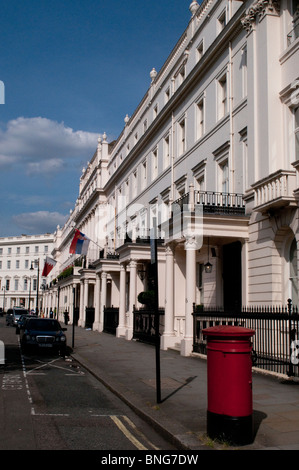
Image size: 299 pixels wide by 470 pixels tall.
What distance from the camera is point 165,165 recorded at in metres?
28.1

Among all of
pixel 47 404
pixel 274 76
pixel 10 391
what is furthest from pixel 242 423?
pixel 274 76

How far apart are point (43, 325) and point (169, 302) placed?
16.9 ft

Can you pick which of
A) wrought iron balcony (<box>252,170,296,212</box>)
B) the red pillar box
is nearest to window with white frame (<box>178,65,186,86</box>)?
wrought iron balcony (<box>252,170,296,212</box>)

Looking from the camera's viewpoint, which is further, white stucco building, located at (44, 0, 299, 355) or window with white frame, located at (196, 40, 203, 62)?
window with white frame, located at (196, 40, 203, 62)

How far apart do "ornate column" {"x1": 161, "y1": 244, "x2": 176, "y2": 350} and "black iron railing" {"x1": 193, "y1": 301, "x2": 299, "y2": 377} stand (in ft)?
12.0

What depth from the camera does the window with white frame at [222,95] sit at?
67.3 feet

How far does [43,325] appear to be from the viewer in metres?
19.8

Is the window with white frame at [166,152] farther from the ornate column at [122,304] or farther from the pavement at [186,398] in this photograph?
the pavement at [186,398]

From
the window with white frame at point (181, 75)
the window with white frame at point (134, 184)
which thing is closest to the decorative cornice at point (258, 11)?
the window with white frame at point (181, 75)

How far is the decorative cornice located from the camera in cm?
1625

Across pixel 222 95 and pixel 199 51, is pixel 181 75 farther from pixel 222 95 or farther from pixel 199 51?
pixel 222 95

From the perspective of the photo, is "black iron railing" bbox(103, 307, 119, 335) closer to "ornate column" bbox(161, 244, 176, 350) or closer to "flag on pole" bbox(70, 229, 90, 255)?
"flag on pole" bbox(70, 229, 90, 255)

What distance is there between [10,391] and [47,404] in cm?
167
